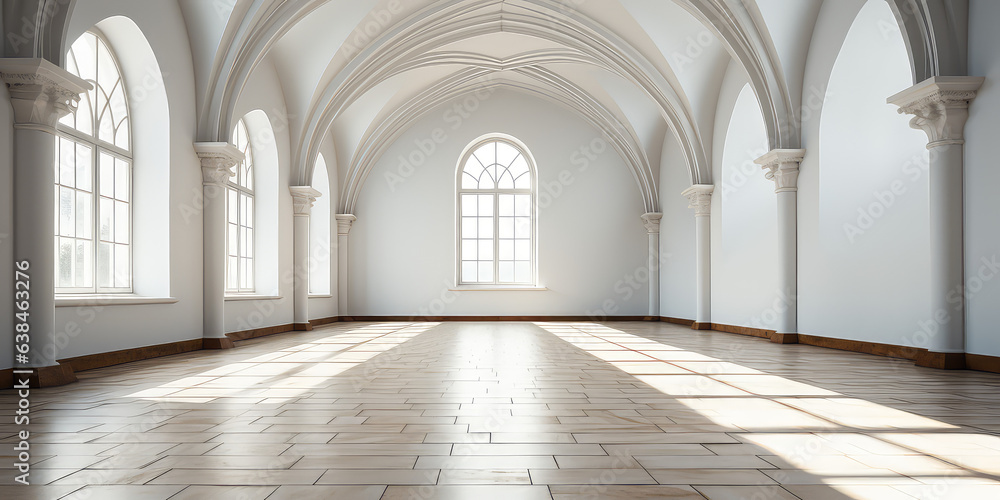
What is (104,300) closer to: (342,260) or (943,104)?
(943,104)

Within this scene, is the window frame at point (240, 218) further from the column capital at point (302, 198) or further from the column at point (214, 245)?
the column at point (214, 245)

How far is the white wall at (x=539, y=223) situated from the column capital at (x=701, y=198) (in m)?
4.04

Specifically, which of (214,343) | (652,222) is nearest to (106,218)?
(214,343)

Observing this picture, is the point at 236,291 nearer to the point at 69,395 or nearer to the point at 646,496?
the point at 69,395

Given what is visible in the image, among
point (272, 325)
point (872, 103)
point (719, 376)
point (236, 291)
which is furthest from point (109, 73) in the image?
point (872, 103)

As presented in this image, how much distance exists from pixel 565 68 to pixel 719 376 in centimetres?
1168

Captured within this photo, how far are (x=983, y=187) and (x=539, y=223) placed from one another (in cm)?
1210

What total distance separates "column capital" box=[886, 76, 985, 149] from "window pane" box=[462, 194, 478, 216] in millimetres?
12538

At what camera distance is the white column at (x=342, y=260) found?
17.0 m

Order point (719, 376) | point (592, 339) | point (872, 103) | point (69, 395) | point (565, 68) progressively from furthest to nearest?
point (565, 68) → point (592, 339) → point (872, 103) → point (719, 376) → point (69, 395)

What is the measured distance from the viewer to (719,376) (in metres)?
5.93

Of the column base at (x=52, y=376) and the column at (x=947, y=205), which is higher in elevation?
the column at (x=947, y=205)

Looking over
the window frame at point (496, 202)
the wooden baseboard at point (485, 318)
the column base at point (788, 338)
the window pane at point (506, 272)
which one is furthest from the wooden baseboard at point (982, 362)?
the window pane at point (506, 272)

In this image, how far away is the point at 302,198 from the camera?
43.4 feet
